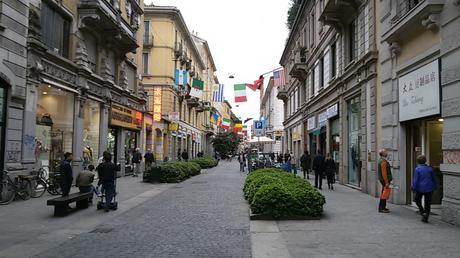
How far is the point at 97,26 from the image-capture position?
21.8 meters

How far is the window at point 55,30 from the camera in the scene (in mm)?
17031

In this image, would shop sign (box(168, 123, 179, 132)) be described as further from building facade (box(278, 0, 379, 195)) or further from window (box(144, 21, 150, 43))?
building facade (box(278, 0, 379, 195))

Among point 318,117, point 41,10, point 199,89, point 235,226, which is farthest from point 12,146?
point 199,89

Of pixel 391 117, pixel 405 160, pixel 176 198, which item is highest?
pixel 391 117

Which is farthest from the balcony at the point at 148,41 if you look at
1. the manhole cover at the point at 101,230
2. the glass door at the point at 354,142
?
the manhole cover at the point at 101,230

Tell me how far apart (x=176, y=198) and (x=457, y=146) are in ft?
30.0

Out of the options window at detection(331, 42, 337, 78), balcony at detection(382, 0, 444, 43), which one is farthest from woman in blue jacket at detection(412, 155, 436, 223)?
window at detection(331, 42, 337, 78)

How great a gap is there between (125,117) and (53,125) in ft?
31.3

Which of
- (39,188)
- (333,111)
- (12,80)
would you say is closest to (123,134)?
(39,188)

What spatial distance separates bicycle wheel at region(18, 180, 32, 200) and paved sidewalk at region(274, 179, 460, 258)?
8.72 meters

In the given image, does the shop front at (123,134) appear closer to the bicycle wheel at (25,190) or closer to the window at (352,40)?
the bicycle wheel at (25,190)

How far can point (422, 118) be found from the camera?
11867 mm

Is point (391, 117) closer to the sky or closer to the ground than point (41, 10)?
closer to the ground

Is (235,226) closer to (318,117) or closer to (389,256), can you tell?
(389,256)
